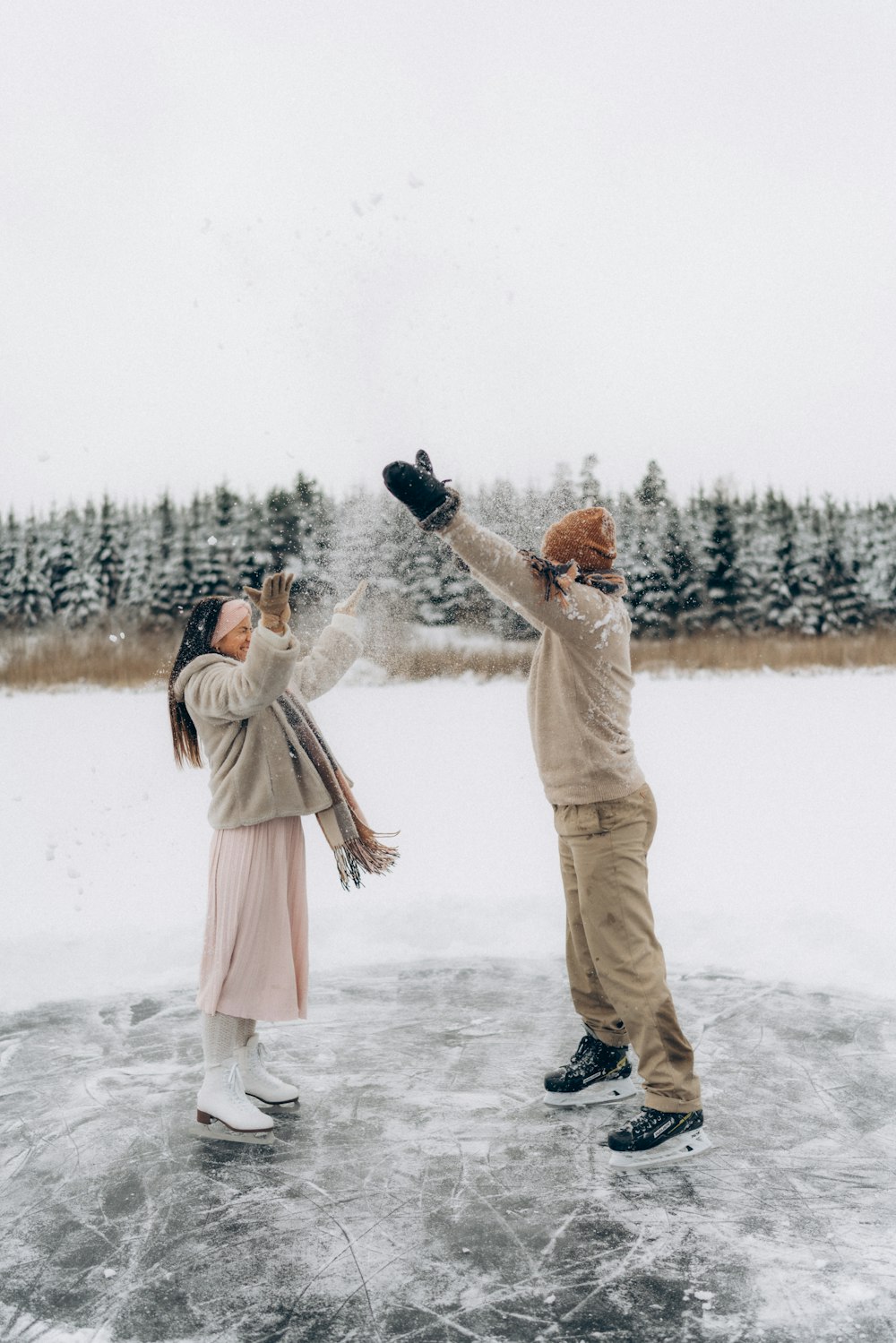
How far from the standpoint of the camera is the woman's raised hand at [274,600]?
9.77ft

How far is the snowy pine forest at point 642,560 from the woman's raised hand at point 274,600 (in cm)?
567

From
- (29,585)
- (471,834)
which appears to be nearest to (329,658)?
(471,834)

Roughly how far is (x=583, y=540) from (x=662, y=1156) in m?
1.73

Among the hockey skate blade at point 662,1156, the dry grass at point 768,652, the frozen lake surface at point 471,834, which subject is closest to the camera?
the hockey skate blade at point 662,1156

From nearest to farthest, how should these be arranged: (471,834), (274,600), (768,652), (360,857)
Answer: (274,600), (360,857), (471,834), (768,652)

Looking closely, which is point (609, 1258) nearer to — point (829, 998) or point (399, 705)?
point (829, 998)

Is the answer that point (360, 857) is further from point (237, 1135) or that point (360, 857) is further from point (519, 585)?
point (519, 585)

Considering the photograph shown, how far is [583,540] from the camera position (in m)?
3.20

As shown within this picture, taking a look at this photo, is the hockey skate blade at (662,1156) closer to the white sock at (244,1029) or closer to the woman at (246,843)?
the woman at (246,843)

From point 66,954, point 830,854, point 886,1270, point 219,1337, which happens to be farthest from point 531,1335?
point 830,854

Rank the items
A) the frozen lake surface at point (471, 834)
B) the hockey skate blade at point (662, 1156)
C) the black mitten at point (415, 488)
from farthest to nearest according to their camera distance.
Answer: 1. the frozen lake surface at point (471, 834)
2. the hockey skate blade at point (662, 1156)
3. the black mitten at point (415, 488)

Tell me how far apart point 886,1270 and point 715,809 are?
648 cm

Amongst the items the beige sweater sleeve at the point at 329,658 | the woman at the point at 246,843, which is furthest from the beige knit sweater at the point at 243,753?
the beige sweater sleeve at the point at 329,658

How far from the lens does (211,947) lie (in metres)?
3.25
